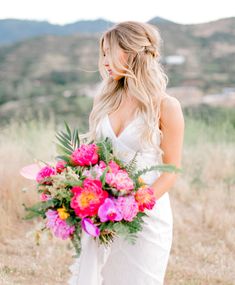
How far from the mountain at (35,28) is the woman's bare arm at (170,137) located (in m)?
49.7

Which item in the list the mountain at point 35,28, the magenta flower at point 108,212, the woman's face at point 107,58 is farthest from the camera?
the mountain at point 35,28

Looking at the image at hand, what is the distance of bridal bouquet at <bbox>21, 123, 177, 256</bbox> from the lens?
237 cm

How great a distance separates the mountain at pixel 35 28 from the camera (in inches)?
2058

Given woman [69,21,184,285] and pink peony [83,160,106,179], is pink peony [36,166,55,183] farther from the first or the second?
woman [69,21,184,285]

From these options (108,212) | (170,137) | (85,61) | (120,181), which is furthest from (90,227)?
(85,61)

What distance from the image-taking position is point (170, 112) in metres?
2.82

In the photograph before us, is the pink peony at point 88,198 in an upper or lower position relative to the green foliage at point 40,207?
upper

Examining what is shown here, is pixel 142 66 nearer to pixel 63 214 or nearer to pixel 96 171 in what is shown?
pixel 96 171

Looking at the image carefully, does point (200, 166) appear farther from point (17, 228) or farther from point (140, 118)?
point (140, 118)

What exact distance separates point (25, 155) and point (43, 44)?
144 ft

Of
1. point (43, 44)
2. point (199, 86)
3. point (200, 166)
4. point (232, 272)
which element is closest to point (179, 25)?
point (43, 44)

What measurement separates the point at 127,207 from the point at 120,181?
0.11 m

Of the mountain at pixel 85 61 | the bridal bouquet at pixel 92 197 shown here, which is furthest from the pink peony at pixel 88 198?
the mountain at pixel 85 61

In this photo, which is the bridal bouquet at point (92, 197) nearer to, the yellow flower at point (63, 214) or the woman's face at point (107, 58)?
the yellow flower at point (63, 214)
